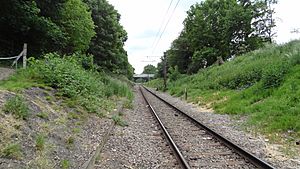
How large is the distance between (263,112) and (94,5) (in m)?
27.2

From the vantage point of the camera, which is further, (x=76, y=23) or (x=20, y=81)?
(x=76, y=23)

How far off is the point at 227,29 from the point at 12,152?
41126mm

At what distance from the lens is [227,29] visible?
43281 millimetres

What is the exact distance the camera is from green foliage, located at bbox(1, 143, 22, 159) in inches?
203

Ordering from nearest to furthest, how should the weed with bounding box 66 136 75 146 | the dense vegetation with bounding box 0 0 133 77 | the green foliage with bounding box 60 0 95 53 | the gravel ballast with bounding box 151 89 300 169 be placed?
the gravel ballast with bounding box 151 89 300 169, the weed with bounding box 66 136 75 146, the dense vegetation with bounding box 0 0 133 77, the green foliage with bounding box 60 0 95 53

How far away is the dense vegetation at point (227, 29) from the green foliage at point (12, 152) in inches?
1550

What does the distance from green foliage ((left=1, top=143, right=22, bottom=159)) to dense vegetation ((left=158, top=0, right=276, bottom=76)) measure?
39.4 meters

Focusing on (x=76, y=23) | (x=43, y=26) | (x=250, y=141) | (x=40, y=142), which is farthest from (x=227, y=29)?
(x=40, y=142)

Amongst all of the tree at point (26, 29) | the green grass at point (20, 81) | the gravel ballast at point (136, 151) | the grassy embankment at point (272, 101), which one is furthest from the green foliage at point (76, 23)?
the gravel ballast at point (136, 151)

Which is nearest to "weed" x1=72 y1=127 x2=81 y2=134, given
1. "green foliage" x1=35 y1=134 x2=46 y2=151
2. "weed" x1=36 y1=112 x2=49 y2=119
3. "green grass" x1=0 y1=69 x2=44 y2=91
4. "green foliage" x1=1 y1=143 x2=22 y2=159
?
"weed" x1=36 y1=112 x2=49 y2=119

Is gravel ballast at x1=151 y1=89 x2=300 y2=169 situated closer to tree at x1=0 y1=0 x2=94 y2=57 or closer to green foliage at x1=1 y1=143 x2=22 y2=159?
green foliage at x1=1 y1=143 x2=22 y2=159

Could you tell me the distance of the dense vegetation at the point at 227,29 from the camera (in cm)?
4325

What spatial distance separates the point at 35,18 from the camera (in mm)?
17641

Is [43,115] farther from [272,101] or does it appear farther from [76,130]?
[272,101]
